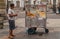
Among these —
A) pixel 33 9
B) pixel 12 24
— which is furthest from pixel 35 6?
pixel 12 24

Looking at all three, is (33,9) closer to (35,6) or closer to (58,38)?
(35,6)

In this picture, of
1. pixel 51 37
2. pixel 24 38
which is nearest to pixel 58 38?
pixel 51 37

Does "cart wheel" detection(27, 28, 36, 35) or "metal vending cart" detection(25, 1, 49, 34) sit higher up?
"metal vending cart" detection(25, 1, 49, 34)

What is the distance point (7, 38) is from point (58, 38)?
261cm

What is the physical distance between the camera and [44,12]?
14.4 m

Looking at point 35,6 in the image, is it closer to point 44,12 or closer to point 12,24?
point 44,12

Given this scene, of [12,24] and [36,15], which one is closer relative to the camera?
[12,24]

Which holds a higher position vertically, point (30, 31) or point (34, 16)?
point (34, 16)

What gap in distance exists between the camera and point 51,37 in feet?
43.0

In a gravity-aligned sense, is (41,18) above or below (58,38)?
above

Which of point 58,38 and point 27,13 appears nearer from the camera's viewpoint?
point 58,38

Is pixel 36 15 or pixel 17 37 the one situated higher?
pixel 36 15

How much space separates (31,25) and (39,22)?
49 cm

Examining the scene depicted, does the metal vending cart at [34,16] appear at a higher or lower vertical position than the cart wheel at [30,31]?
higher
